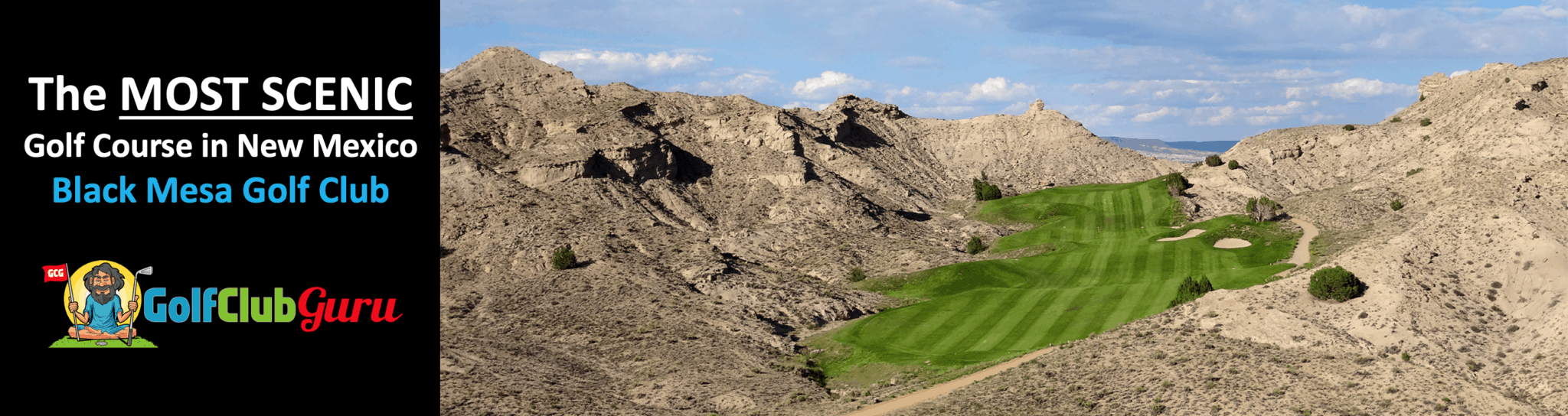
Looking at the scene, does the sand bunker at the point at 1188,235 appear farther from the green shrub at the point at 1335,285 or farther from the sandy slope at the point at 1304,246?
the green shrub at the point at 1335,285

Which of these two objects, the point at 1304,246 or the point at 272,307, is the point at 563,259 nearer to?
the point at 272,307

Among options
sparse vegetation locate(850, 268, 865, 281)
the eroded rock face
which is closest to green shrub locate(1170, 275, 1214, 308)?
the eroded rock face

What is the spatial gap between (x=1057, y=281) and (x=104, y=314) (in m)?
42.5

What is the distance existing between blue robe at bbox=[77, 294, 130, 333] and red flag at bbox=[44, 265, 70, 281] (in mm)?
1147

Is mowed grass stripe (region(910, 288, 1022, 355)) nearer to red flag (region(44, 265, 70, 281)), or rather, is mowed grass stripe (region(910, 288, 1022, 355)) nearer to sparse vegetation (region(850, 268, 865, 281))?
sparse vegetation (region(850, 268, 865, 281))

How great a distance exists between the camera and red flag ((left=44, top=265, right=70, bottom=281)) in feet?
89.2

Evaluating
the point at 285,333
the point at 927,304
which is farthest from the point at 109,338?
the point at 927,304

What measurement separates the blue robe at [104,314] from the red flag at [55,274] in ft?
3.76

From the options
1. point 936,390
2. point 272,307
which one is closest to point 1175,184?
point 936,390

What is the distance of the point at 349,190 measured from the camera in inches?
1302

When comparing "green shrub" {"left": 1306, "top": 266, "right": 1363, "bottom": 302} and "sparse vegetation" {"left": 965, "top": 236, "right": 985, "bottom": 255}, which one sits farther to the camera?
"sparse vegetation" {"left": 965, "top": 236, "right": 985, "bottom": 255}

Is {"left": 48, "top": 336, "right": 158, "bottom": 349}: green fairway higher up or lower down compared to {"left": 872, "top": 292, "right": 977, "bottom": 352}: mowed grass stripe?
higher up

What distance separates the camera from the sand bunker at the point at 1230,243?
57.0 m

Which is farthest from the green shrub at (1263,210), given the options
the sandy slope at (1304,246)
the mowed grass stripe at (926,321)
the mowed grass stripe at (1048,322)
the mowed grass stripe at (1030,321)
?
the mowed grass stripe at (926,321)
